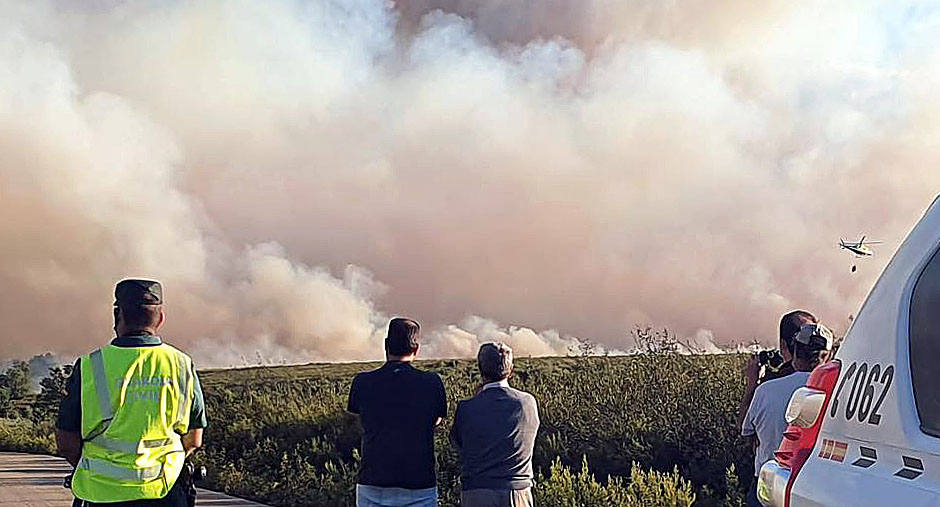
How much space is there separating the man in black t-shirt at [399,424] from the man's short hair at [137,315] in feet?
4.82

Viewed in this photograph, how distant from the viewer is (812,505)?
3.09 metres

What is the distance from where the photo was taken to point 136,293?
5492 mm

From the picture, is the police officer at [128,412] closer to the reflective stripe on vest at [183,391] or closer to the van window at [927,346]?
the reflective stripe on vest at [183,391]

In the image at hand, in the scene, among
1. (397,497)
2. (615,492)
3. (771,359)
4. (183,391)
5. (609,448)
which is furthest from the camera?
(609,448)

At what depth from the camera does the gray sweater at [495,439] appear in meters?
6.57

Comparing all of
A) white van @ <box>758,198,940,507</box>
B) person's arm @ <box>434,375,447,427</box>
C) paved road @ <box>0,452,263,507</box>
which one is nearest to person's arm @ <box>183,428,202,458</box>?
person's arm @ <box>434,375,447,427</box>

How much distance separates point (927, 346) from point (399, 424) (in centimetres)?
416

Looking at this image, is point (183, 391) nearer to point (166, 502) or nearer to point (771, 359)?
point (166, 502)

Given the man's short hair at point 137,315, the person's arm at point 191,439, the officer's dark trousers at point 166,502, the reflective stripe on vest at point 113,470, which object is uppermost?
the man's short hair at point 137,315

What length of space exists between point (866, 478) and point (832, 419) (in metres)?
0.41

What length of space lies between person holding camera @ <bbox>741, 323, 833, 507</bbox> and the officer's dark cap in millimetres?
2955

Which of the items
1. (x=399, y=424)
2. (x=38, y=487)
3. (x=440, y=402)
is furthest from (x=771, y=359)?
(x=38, y=487)

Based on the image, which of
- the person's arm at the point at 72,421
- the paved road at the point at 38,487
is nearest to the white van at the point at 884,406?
the person's arm at the point at 72,421

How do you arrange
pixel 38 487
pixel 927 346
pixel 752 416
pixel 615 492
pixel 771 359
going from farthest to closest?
pixel 38 487
pixel 615 492
pixel 771 359
pixel 752 416
pixel 927 346
